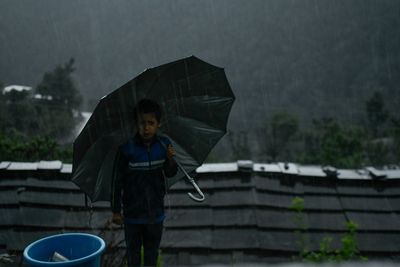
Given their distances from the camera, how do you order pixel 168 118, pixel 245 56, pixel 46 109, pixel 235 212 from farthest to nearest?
pixel 245 56 → pixel 46 109 → pixel 235 212 → pixel 168 118

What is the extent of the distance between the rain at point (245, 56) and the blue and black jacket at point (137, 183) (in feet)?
119

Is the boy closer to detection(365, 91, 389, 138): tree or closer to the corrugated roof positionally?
the corrugated roof

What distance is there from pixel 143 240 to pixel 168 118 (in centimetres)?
89

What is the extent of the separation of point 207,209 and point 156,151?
1.53 metres

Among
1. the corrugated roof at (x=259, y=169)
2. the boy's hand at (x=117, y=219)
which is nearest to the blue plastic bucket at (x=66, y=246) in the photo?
the boy's hand at (x=117, y=219)

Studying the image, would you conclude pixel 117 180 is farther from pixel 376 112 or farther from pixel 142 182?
pixel 376 112

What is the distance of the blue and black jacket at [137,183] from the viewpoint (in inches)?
103

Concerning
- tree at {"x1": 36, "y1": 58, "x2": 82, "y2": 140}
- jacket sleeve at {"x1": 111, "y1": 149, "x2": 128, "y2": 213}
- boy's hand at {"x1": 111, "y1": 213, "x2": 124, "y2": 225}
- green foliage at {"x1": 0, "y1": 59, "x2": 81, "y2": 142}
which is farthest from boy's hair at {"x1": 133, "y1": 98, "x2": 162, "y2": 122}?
tree at {"x1": 36, "y1": 58, "x2": 82, "y2": 140}

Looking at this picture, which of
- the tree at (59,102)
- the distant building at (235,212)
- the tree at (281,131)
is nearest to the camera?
the distant building at (235,212)

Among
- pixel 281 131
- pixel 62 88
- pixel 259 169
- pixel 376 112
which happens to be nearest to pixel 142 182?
pixel 259 169

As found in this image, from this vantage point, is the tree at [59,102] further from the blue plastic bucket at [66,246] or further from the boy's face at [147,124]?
the blue plastic bucket at [66,246]

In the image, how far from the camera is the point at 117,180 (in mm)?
2617

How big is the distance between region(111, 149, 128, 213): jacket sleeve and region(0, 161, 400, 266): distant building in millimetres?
676

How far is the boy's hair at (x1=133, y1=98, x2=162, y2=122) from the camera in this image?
8.66ft
